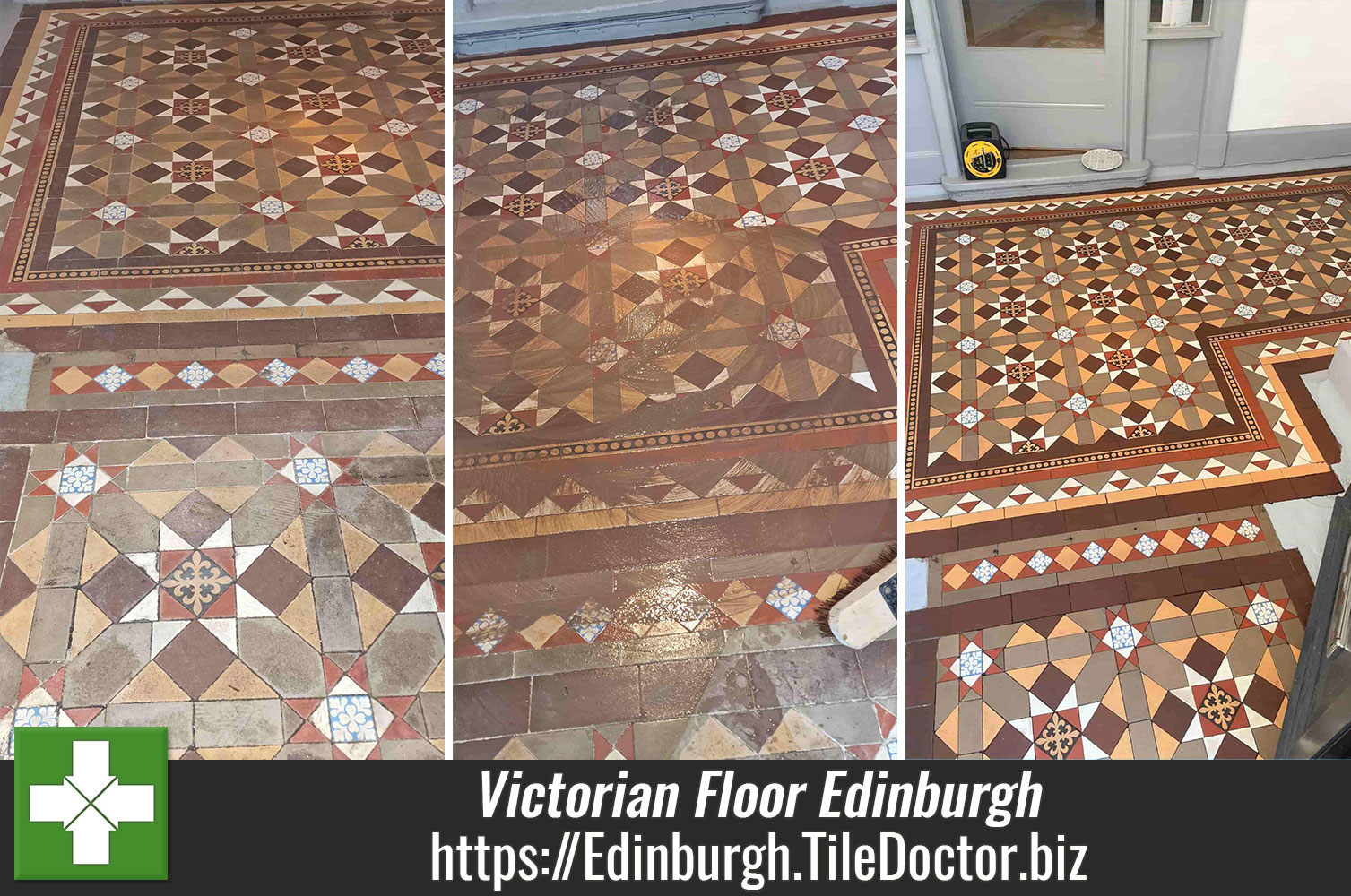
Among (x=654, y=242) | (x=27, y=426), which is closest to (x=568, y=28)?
(x=654, y=242)

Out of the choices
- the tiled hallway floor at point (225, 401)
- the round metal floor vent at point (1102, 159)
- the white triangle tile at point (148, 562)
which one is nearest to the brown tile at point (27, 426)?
the tiled hallway floor at point (225, 401)

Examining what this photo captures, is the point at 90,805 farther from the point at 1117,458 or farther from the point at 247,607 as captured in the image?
the point at 1117,458

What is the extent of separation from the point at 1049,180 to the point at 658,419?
2704 millimetres

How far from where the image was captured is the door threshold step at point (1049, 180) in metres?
3.22

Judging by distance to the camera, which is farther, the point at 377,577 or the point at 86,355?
the point at 86,355

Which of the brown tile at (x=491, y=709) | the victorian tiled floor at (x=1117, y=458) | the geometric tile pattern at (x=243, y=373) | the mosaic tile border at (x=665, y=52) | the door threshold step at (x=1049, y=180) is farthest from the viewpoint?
the door threshold step at (x=1049, y=180)

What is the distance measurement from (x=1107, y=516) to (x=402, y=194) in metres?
2.07

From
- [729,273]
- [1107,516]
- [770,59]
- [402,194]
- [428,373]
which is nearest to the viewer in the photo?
[729,273]

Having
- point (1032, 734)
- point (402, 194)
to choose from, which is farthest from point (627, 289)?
point (402, 194)

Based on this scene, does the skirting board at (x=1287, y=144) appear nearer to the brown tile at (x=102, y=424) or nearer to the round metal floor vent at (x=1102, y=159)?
the round metal floor vent at (x=1102, y=159)

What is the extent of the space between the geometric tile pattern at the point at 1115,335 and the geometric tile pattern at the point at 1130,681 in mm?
346

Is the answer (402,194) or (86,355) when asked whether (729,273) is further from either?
(402,194)

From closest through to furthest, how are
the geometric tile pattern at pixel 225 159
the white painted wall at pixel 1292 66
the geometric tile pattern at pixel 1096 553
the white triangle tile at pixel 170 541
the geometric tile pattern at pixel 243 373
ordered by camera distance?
the white triangle tile at pixel 170 541
the geometric tile pattern at pixel 1096 553
the geometric tile pattern at pixel 243 373
the geometric tile pattern at pixel 225 159
the white painted wall at pixel 1292 66

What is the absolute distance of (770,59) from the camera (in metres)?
1.75
